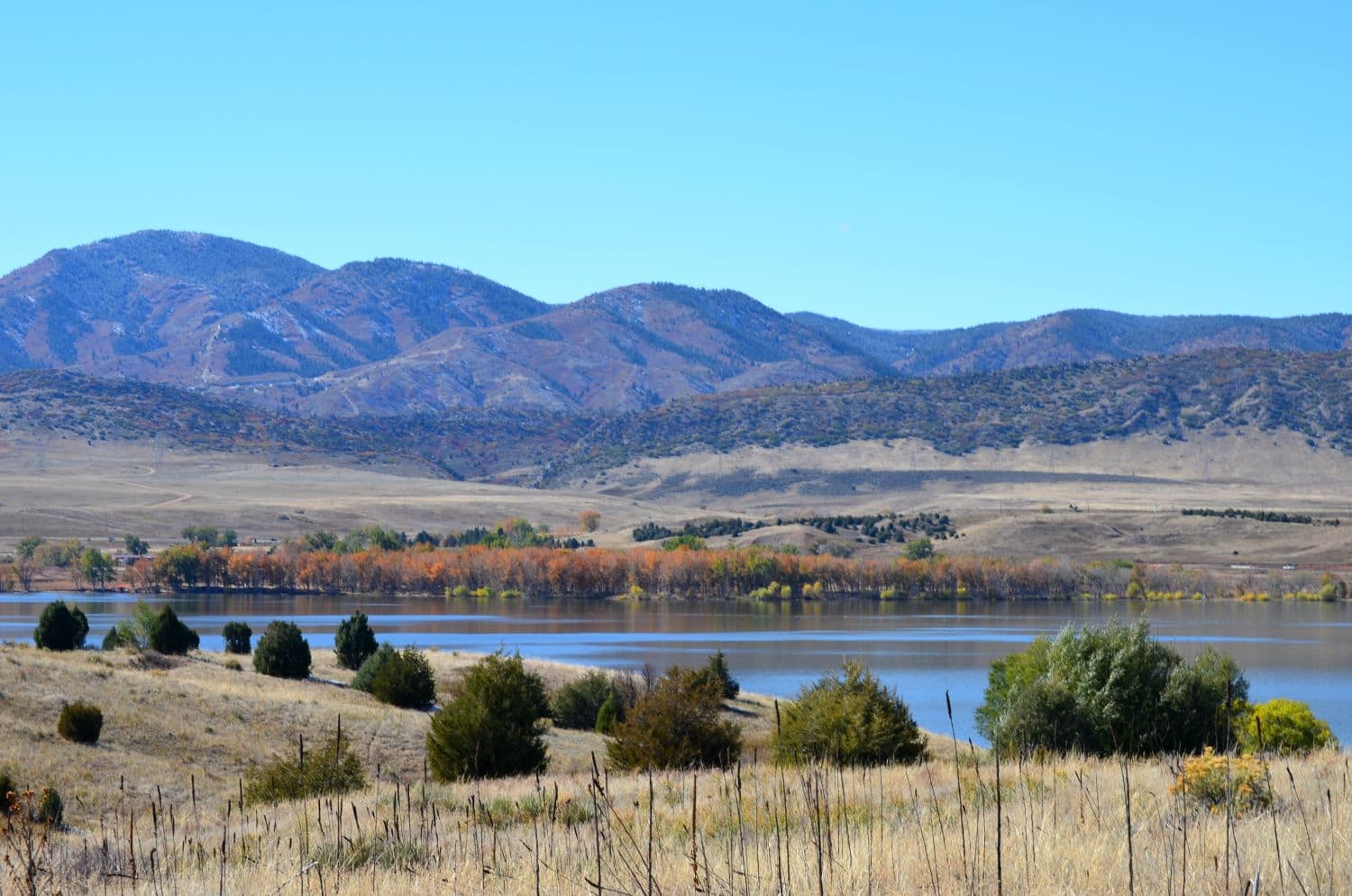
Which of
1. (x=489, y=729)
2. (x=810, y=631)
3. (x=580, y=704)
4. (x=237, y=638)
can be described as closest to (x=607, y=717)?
(x=580, y=704)

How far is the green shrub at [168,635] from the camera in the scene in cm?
4272

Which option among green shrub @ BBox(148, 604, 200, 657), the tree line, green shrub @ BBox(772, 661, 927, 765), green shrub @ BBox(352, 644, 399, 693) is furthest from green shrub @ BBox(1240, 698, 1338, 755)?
the tree line

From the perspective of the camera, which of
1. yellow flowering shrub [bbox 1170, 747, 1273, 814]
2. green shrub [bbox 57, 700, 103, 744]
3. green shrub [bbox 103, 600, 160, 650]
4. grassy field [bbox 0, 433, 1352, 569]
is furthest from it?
grassy field [bbox 0, 433, 1352, 569]

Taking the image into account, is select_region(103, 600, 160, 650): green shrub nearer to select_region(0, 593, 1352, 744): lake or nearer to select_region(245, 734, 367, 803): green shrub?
select_region(0, 593, 1352, 744): lake

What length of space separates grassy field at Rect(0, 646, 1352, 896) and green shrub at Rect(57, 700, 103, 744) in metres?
2.13

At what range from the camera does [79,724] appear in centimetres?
2689

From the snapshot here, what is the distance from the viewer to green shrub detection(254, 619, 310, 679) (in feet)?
132

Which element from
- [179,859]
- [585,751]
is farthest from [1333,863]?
[585,751]

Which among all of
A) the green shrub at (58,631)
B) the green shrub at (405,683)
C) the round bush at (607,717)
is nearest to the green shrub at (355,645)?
the green shrub at (58,631)

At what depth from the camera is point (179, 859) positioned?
11.5m

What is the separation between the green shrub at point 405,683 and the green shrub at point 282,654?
3765 mm

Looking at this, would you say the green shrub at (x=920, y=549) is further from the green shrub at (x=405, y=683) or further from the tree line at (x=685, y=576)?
the green shrub at (x=405, y=683)

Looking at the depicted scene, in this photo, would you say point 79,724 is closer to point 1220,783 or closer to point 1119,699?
point 1119,699

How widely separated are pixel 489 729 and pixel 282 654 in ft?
56.4
